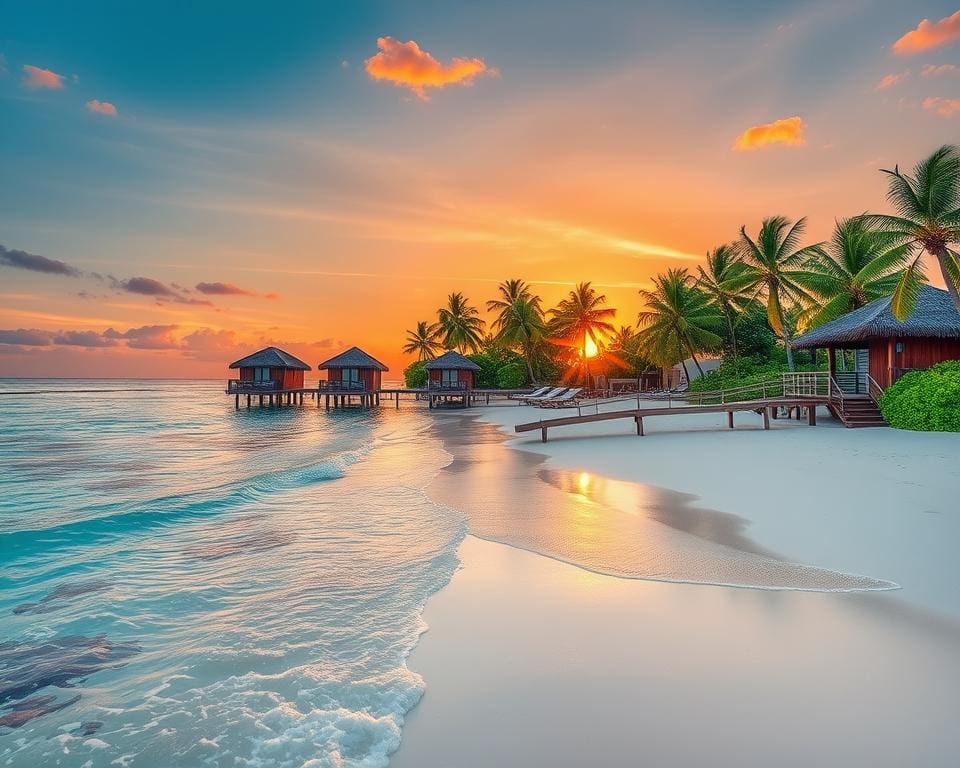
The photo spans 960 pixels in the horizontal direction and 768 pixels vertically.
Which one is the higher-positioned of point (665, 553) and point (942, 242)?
point (942, 242)

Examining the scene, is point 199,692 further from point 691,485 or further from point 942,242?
point 942,242

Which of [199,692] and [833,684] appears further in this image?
[199,692]

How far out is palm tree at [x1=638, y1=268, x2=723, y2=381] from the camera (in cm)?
3381

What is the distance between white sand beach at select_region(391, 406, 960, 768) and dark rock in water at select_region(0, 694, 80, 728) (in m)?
2.61

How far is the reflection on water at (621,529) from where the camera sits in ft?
19.0

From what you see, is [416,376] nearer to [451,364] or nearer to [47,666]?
[451,364]

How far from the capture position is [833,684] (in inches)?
141

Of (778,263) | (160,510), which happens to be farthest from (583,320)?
(160,510)

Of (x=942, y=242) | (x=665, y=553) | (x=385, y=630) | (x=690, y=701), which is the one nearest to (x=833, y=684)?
(x=690, y=701)

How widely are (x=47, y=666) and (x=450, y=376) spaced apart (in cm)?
4038

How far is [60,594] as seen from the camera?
6.46 meters

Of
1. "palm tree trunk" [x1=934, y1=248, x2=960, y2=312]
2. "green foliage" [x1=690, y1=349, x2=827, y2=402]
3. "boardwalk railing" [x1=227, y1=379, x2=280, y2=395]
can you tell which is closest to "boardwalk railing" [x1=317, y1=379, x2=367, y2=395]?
"boardwalk railing" [x1=227, y1=379, x2=280, y2=395]

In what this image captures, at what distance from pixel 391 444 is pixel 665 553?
50.4ft

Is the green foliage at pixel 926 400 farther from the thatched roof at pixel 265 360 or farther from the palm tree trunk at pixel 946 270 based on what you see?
the thatched roof at pixel 265 360
